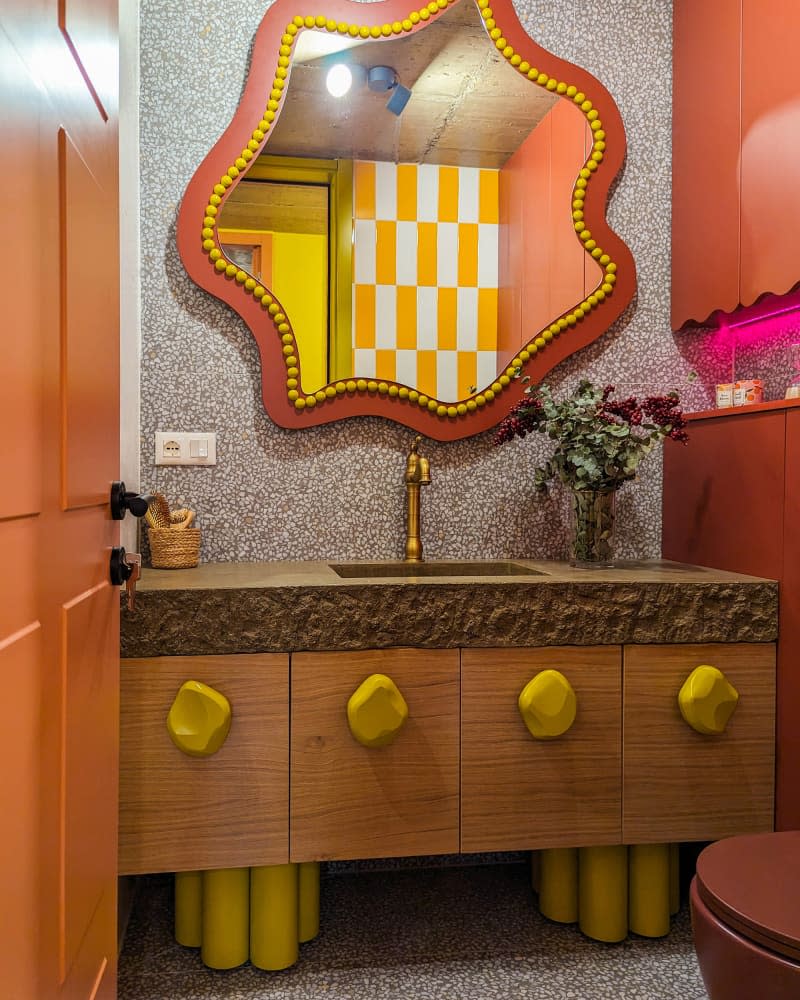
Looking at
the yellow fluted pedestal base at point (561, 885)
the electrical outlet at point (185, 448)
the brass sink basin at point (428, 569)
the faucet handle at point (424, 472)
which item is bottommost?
the yellow fluted pedestal base at point (561, 885)

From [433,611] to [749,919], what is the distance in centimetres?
77

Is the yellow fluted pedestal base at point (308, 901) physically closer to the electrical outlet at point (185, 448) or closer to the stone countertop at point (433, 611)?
the stone countertop at point (433, 611)

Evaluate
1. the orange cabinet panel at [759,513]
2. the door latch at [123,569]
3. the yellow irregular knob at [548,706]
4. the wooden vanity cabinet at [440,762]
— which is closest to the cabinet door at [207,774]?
the wooden vanity cabinet at [440,762]

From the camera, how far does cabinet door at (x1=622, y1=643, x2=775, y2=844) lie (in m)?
1.73

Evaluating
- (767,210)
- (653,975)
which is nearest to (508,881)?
(653,975)

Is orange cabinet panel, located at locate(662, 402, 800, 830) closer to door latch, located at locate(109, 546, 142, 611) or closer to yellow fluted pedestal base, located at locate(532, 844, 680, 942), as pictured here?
yellow fluted pedestal base, located at locate(532, 844, 680, 942)

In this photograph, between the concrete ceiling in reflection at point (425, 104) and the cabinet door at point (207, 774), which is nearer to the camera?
the cabinet door at point (207, 774)

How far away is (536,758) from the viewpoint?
169cm

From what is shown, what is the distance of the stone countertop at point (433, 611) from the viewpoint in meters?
1.58

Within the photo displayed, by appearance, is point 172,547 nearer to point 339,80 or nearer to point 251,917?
point 251,917

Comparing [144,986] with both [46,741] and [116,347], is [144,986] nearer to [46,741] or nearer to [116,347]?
[46,741]

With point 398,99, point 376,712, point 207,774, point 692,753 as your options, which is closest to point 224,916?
point 207,774

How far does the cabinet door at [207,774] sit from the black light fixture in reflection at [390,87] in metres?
1.37

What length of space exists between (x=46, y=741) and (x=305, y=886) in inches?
39.9
